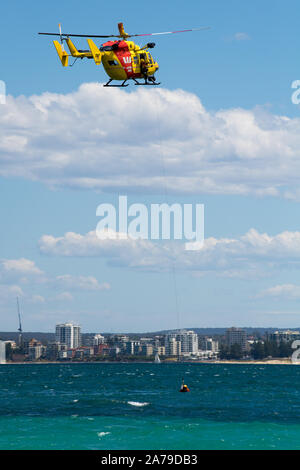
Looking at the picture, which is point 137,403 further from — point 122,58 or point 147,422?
point 122,58

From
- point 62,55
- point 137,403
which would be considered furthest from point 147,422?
point 62,55

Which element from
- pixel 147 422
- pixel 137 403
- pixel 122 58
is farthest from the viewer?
pixel 137 403

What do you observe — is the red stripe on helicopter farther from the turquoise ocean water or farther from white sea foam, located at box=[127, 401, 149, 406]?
white sea foam, located at box=[127, 401, 149, 406]

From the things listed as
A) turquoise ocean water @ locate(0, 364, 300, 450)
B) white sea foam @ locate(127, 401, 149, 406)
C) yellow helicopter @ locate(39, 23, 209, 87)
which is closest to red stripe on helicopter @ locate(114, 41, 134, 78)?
yellow helicopter @ locate(39, 23, 209, 87)

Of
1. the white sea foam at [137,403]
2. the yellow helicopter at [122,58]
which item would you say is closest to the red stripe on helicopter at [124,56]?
the yellow helicopter at [122,58]

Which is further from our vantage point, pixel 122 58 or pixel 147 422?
pixel 147 422

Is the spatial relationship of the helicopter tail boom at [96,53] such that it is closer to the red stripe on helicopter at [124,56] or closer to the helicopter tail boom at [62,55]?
the red stripe on helicopter at [124,56]

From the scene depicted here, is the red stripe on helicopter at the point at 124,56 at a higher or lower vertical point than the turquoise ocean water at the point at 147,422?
higher

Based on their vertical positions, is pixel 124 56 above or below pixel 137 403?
above

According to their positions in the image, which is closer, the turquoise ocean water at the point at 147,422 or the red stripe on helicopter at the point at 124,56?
the red stripe on helicopter at the point at 124,56
